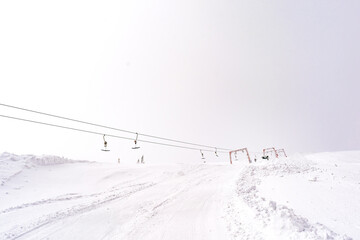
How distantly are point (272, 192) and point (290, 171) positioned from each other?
5.47 meters

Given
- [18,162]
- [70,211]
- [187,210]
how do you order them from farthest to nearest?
[18,162], [70,211], [187,210]

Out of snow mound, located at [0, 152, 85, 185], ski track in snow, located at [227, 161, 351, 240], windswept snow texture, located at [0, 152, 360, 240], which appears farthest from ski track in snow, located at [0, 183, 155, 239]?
snow mound, located at [0, 152, 85, 185]

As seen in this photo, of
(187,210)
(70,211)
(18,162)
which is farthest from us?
(18,162)

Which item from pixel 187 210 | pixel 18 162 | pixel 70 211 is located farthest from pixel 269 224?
pixel 18 162

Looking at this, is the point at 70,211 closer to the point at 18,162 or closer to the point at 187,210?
the point at 187,210

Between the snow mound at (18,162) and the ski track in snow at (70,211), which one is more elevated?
the snow mound at (18,162)

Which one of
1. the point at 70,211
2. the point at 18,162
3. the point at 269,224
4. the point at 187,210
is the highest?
the point at 18,162

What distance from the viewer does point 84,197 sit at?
11281 mm

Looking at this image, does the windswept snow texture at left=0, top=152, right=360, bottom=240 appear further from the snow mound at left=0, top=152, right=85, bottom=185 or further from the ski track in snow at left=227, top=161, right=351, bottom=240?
the snow mound at left=0, top=152, right=85, bottom=185

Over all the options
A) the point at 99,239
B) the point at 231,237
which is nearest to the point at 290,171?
the point at 231,237

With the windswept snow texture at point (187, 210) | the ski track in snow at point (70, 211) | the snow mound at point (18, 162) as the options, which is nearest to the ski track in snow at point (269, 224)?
the windswept snow texture at point (187, 210)

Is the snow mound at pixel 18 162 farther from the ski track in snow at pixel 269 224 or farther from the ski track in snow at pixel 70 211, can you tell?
the ski track in snow at pixel 269 224

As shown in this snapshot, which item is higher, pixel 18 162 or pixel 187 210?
pixel 18 162

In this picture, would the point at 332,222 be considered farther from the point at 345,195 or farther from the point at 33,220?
the point at 33,220
